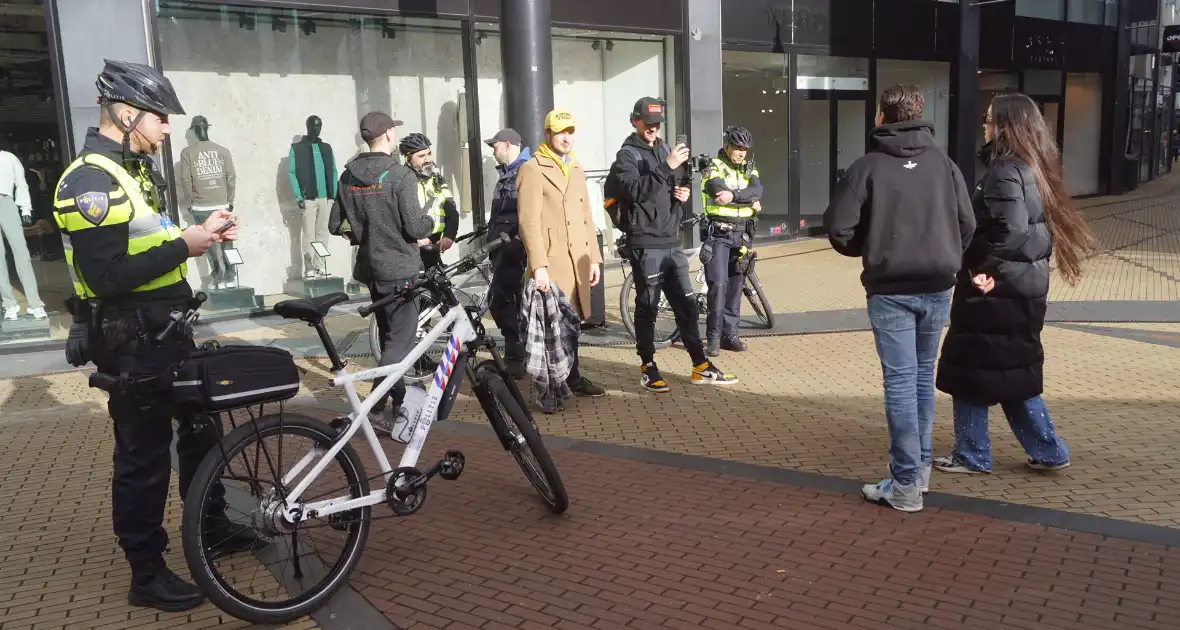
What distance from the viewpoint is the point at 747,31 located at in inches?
593

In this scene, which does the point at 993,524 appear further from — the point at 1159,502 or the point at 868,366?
the point at 868,366

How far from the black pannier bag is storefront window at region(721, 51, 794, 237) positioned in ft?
41.1

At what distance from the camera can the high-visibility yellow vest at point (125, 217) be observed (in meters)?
3.58

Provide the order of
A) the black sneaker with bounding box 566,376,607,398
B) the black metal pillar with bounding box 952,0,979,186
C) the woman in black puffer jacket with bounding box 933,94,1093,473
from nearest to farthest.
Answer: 1. the woman in black puffer jacket with bounding box 933,94,1093,473
2. the black sneaker with bounding box 566,376,607,398
3. the black metal pillar with bounding box 952,0,979,186

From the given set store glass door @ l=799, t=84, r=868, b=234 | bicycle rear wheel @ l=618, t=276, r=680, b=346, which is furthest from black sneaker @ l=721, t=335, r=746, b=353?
store glass door @ l=799, t=84, r=868, b=234

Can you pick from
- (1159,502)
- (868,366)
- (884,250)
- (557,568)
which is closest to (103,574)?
(557,568)

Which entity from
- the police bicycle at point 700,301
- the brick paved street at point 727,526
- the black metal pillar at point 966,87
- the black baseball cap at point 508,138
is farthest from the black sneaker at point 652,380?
the black metal pillar at point 966,87

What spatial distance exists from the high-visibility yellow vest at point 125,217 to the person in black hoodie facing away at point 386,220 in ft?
7.80

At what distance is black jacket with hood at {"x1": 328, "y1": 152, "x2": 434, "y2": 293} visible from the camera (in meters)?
6.28

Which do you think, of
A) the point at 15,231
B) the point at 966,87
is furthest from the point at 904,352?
the point at 966,87

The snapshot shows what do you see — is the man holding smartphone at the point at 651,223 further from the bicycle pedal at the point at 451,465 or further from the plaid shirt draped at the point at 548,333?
the bicycle pedal at the point at 451,465

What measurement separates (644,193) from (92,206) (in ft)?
13.1

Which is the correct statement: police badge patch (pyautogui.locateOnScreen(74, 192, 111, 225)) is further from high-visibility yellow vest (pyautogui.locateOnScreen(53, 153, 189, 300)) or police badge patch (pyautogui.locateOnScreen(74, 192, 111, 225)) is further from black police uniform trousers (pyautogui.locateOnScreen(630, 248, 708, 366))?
black police uniform trousers (pyautogui.locateOnScreen(630, 248, 708, 366))

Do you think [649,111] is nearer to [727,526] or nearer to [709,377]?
[709,377]
